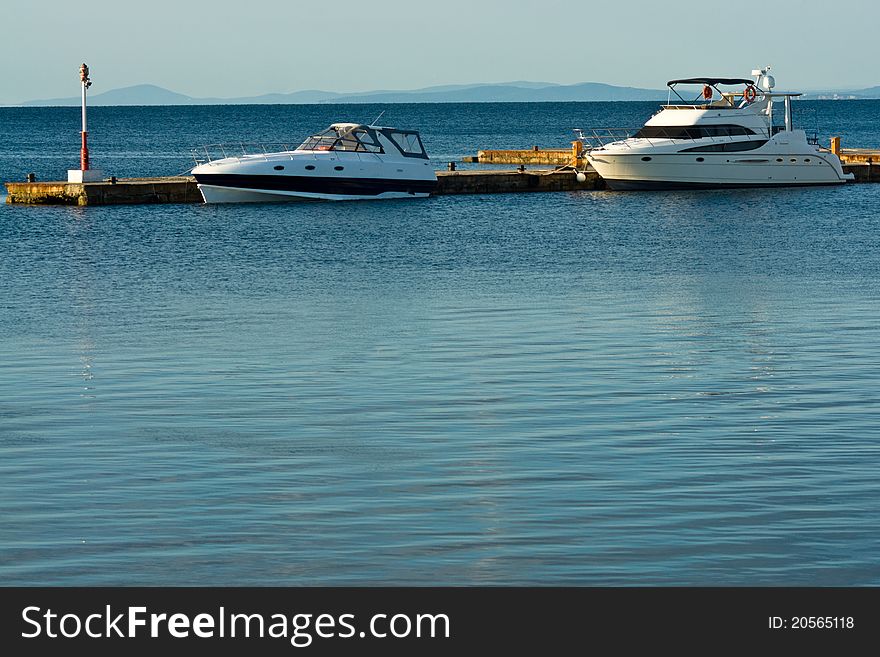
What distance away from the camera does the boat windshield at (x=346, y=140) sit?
48.2 meters

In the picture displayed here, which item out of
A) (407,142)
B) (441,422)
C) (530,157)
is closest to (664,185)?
(407,142)

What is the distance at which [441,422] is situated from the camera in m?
14.1

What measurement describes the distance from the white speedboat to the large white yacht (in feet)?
31.4

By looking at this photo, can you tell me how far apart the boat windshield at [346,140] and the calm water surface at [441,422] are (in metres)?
17.0

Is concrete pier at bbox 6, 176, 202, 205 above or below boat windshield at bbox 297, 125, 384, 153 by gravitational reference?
below

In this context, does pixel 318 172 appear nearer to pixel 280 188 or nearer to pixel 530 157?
pixel 280 188

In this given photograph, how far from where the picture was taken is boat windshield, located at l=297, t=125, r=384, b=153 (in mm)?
48219

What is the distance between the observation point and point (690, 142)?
53594mm

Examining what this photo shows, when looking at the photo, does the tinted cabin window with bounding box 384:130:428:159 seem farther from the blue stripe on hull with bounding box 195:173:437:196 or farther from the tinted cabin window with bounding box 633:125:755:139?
the tinted cabin window with bounding box 633:125:755:139

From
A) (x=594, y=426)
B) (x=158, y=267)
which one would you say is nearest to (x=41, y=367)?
(x=594, y=426)

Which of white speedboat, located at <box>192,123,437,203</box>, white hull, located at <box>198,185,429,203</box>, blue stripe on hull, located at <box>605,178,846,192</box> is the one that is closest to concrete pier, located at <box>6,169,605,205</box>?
white hull, located at <box>198,185,429,203</box>

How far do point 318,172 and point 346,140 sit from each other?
1501 mm

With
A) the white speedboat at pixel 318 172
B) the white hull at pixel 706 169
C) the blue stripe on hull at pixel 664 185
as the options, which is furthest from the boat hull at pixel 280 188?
the blue stripe on hull at pixel 664 185

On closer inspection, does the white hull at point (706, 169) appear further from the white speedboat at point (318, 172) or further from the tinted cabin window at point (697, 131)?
the white speedboat at point (318, 172)
